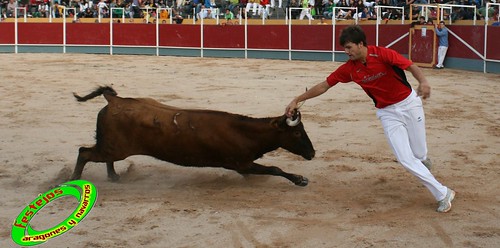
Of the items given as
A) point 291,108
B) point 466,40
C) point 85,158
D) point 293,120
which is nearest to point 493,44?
point 466,40

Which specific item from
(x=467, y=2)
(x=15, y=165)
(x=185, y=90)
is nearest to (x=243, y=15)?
(x=467, y=2)

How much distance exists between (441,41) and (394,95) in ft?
42.9

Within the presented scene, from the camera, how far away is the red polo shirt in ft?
17.2

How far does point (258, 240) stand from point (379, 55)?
1.46 meters

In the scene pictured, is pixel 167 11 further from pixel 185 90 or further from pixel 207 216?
pixel 207 216

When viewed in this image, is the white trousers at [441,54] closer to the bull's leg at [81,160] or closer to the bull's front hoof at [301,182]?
the bull's front hoof at [301,182]

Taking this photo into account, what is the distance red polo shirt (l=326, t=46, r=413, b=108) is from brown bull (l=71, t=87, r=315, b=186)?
77 cm

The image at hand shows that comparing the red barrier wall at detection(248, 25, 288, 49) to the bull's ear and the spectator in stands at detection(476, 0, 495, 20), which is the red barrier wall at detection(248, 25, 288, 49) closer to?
the spectator in stands at detection(476, 0, 495, 20)

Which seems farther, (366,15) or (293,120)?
(366,15)

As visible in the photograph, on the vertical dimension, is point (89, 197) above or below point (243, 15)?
below

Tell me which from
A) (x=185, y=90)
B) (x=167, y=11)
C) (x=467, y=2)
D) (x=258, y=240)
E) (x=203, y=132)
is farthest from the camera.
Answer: (x=167, y=11)

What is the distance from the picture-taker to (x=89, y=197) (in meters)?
5.45

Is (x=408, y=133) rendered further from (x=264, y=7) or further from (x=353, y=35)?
(x=264, y=7)

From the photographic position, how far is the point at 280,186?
6.30 m
